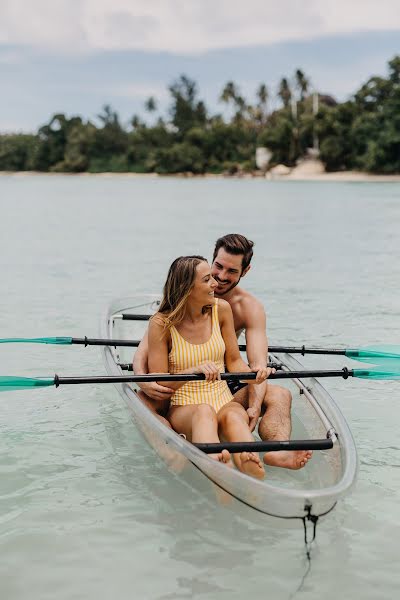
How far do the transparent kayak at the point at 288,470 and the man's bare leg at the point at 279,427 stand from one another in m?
0.13

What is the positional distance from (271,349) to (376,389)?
1700 millimetres

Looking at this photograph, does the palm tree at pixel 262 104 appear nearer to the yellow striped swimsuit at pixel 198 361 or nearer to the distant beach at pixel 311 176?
the distant beach at pixel 311 176

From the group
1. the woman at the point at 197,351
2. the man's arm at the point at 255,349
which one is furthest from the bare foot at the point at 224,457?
the man's arm at the point at 255,349

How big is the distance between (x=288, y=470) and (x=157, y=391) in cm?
84

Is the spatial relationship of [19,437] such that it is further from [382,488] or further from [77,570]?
[382,488]

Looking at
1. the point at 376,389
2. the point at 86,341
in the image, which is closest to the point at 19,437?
the point at 86,341

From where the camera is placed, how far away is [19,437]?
5676 millimetres

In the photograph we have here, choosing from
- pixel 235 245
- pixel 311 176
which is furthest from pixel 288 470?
pixel 311 176

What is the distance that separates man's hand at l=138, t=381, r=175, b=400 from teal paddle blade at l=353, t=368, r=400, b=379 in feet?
3.70

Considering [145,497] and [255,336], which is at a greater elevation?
[255,336]

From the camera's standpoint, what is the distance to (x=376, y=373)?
4977 millimetres

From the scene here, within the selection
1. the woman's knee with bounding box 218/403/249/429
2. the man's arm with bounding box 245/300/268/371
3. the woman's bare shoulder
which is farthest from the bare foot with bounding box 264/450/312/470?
the woman's bare shoulder

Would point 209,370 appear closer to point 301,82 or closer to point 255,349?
point 255,349

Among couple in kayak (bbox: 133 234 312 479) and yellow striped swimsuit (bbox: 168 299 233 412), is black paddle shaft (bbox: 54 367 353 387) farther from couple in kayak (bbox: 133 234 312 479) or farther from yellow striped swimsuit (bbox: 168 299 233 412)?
yellow striped swimsuit (bbox: 168 299 233 412)
